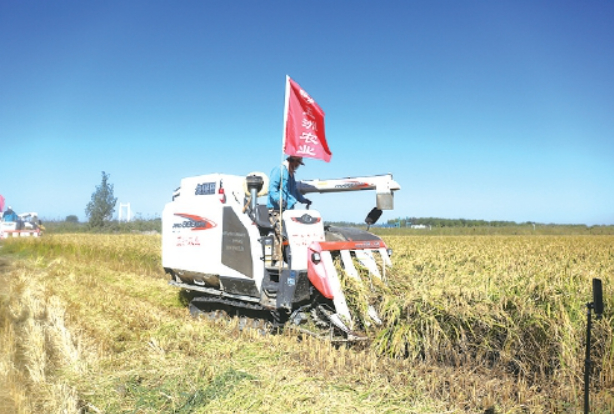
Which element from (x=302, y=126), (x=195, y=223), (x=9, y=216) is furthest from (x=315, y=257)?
(x=9, y=216)

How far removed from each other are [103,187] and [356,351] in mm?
39052

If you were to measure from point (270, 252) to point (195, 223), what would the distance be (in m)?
1.61

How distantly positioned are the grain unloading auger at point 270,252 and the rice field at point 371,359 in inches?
13.4

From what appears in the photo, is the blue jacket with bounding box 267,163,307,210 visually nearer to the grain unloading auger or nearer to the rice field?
the grain unloading auger

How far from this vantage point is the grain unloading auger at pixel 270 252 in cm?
559

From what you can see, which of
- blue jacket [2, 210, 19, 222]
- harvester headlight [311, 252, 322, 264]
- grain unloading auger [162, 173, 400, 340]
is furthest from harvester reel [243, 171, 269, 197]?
blue jacket [2, 210, 19, 222]

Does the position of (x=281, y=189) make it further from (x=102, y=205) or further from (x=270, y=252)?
(x=102, y=205)

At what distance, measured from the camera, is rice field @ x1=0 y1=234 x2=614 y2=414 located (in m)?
3.67

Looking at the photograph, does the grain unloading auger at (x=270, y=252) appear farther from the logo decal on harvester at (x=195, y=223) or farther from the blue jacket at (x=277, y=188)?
the blue jacket at (x=277, y=188)

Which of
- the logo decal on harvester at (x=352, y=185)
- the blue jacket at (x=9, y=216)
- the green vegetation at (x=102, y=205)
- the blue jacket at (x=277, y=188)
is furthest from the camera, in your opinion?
the green vegetation at (x=102, y=205)

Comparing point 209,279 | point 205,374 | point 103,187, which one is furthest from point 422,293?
point 103,187

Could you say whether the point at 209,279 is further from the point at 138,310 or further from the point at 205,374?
the point at 205,374

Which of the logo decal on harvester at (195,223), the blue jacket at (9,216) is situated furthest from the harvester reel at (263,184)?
the blue jacket at (9,216)

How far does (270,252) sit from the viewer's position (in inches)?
238
